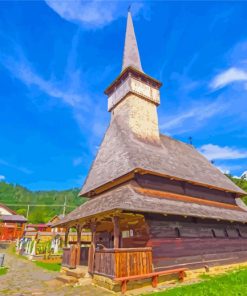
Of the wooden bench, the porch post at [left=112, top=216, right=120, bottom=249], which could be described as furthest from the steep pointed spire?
the wooden bench

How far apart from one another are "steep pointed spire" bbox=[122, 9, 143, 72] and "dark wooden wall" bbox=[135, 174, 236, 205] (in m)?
10.6

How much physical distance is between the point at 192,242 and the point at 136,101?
1015cm

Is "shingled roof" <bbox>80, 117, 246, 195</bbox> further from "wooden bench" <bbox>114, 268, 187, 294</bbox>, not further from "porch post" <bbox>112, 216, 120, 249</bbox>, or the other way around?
"wooden bench" <bbox>114, 268, 187, 294</bbox>

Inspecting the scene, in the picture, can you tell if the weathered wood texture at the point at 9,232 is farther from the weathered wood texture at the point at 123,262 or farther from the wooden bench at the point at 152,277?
the wooden bench at the point at 152,277

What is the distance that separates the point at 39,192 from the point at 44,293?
165 m

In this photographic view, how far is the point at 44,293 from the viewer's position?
8.91 meters

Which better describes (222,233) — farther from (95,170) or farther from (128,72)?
(128,72)

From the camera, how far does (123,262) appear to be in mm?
9102

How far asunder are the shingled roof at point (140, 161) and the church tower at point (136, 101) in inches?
25.2

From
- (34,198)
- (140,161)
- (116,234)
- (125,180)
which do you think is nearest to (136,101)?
(140,161)

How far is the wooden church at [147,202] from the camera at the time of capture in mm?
10309

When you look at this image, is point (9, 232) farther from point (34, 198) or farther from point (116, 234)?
point (34, 198)

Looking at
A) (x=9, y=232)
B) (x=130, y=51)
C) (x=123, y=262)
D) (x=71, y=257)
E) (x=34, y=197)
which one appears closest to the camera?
(x=123, y=262)

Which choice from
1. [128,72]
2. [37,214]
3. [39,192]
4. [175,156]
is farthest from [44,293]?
[39,192]
